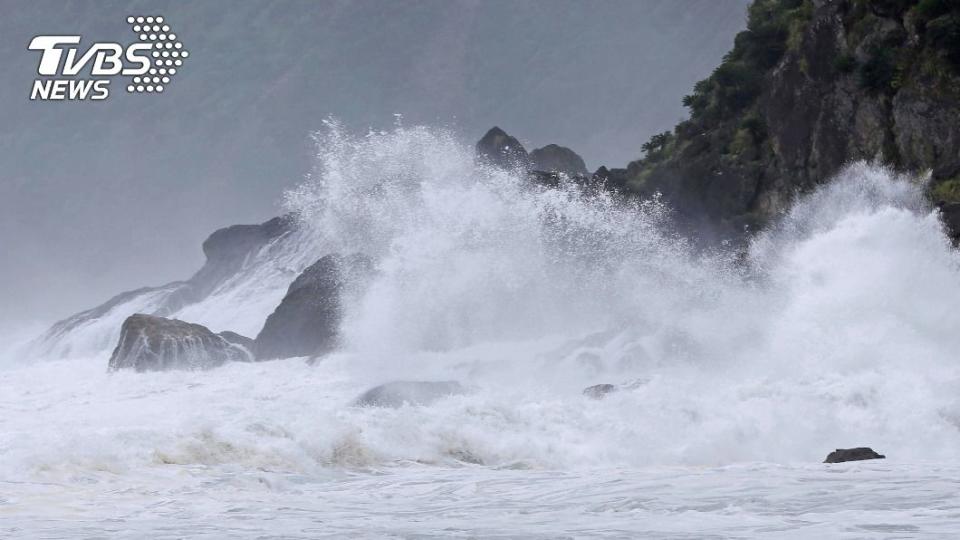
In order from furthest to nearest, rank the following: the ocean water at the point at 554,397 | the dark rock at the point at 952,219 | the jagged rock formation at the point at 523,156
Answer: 1. the jagged rock formation at the point at 523,156
2. the dark rock at the point at 952,219
3. the ocean water at the point at 554,397

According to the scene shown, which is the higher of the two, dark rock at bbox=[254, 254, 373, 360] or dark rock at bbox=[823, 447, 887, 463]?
dark rock at bbox=[254, 254, 373, 360]

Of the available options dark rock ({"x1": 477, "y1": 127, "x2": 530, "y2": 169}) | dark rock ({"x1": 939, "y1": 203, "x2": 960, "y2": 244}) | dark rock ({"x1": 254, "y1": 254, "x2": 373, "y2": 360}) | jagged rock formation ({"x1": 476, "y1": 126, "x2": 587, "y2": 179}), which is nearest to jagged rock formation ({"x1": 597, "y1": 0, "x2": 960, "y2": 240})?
dark rock ({"x1": 939, "y1": 203, "x2": 960, "y2": 244})

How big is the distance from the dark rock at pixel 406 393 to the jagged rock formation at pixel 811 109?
12.3m

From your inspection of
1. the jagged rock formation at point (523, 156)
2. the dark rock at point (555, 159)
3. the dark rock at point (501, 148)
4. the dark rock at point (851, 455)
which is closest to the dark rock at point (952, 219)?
the dark rock at point (851, 455)

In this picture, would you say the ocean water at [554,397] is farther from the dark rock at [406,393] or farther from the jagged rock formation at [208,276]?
the jagged rock formation at [208,276]

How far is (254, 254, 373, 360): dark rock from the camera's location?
42.2m

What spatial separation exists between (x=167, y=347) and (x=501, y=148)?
2973 cm

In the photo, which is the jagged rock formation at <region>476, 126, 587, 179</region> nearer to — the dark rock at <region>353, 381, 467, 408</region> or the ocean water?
the ocean water

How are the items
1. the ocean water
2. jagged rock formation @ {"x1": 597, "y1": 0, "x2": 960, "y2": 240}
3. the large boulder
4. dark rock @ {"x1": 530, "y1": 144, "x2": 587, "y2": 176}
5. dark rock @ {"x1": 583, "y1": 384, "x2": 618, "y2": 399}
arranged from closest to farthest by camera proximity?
the ocean water < dark rock @ {"x1": 583, "y1": 384, "x2": 618, "y2": 399} < jagged rock formation @ {"x1": 597, "y1": 0, "x2": 960, "y2": 240} < the large boulder < dark rock @ {"x1": 530, "y1": 144, "x2": 587, "y2": 176}

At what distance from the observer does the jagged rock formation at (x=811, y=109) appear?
85.1 feet

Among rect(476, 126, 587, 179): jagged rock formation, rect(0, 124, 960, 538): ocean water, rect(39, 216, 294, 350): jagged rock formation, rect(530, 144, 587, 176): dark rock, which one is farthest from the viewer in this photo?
rect(530, 144, 587, 176): dark rock

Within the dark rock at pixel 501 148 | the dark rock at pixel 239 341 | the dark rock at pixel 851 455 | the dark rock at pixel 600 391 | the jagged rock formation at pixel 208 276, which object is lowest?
the dark rock at pixel 851 455

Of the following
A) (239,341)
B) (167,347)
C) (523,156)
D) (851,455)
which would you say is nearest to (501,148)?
(523,156)

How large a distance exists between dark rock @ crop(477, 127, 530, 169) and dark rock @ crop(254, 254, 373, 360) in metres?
19.5
